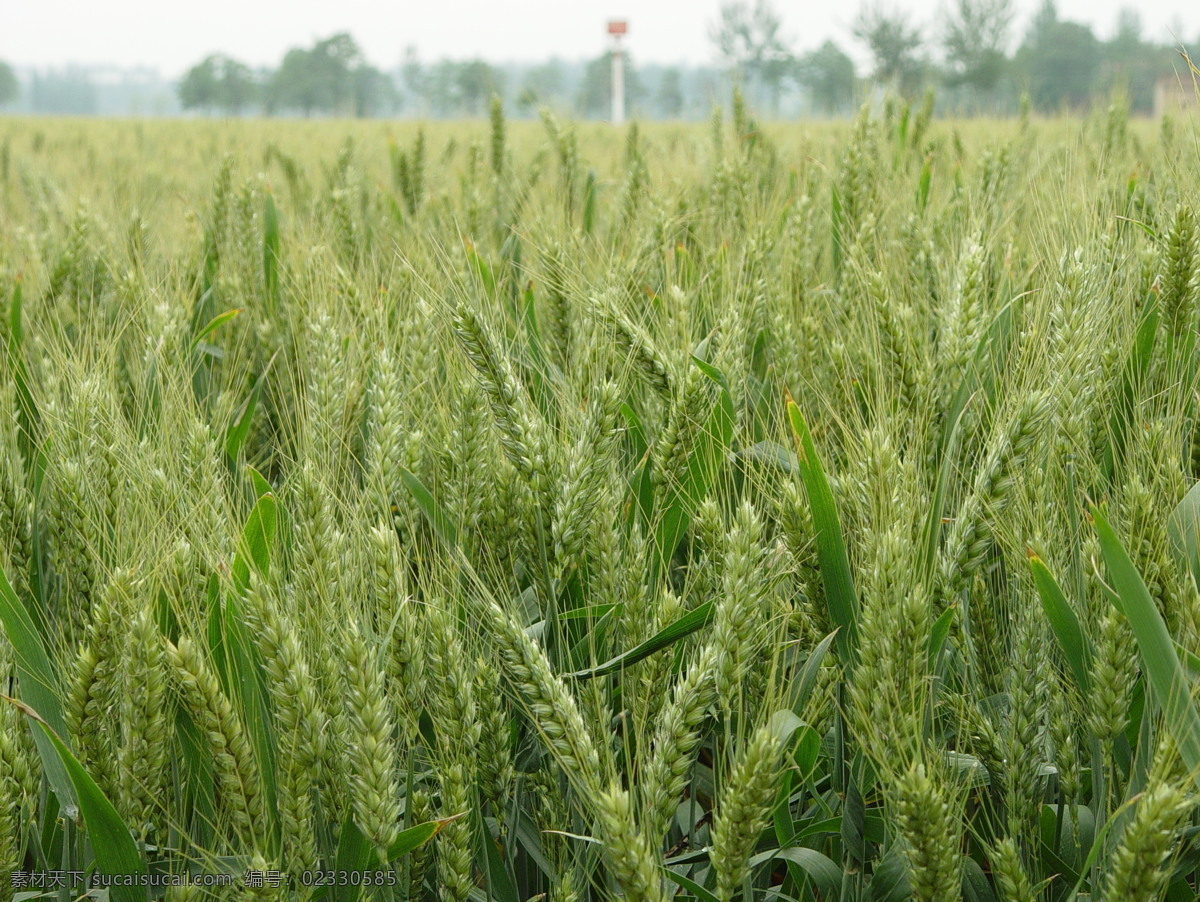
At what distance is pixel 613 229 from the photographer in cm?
267

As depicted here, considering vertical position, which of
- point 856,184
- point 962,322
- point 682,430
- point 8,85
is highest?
point 8,85

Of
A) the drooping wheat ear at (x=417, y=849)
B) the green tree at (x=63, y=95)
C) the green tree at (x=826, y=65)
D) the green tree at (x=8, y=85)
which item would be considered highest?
the green tree at (x=63, y=95)

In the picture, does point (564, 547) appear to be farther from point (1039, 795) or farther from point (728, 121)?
point (728, 121)

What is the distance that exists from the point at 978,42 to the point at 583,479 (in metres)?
64.7

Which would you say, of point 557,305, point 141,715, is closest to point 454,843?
point 141,715

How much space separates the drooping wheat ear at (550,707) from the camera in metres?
0.80

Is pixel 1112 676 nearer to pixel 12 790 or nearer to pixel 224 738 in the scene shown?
pixel 224 738

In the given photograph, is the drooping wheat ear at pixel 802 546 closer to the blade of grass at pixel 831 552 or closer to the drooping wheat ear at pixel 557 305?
the blade of grass at pixel 831 552

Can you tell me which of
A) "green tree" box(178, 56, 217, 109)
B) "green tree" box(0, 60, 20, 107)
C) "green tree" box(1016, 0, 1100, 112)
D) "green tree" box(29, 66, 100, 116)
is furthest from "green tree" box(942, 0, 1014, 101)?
"green tree" box(29, 66, 100, 116)

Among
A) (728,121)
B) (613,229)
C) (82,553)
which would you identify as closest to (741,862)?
(82,553)

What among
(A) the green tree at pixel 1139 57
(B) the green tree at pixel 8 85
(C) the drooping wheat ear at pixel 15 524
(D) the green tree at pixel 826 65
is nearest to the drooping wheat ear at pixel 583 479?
(C) the drooping wheat ear at pixel 15 524

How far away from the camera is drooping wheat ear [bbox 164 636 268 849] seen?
0.80 meters

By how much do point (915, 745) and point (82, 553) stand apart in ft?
3.10

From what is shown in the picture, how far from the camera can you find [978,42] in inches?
2219
